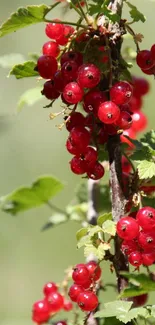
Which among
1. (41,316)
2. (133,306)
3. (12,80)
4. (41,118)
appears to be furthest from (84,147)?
(41,118)

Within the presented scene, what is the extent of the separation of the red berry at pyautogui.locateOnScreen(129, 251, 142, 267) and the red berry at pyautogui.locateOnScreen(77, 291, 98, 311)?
0.14 metres

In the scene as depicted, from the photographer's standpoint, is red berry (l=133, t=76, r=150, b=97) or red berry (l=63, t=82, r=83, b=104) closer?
red berry (l=63, t=82, r=83, b=104)

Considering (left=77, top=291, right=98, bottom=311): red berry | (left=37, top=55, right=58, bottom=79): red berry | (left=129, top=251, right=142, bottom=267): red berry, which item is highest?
(left=37, top=55, right=58, bottom=79): red berry

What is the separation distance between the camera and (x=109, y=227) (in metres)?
→ 1.90

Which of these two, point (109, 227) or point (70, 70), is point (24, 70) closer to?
point (70, 70)

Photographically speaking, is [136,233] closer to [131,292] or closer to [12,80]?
[131,292]

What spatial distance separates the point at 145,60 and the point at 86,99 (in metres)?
0.21

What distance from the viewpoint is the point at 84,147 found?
6.59ft

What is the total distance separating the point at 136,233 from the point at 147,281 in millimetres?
251

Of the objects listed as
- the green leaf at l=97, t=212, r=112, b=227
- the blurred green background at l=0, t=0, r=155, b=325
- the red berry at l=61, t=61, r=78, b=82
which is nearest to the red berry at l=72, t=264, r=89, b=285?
the green leaf at l=97, t=212, r=112, b=227

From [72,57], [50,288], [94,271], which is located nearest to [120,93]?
[72,57]

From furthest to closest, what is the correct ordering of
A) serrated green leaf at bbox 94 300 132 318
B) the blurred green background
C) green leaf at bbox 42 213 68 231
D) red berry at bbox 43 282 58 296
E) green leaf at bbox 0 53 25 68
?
the blurred green background
green leaf at bbox 42 213 68 231
green leaf at bbox 0 53 25 68
red berry at bbox 43 282 58 296
serrated green leaf at bbox 94 300 132 318

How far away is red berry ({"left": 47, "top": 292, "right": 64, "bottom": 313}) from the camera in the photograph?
274 centimetres

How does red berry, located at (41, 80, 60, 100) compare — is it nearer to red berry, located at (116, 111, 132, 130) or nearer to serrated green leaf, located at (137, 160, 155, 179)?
red berry, located at (116, 111, 132, 130)
